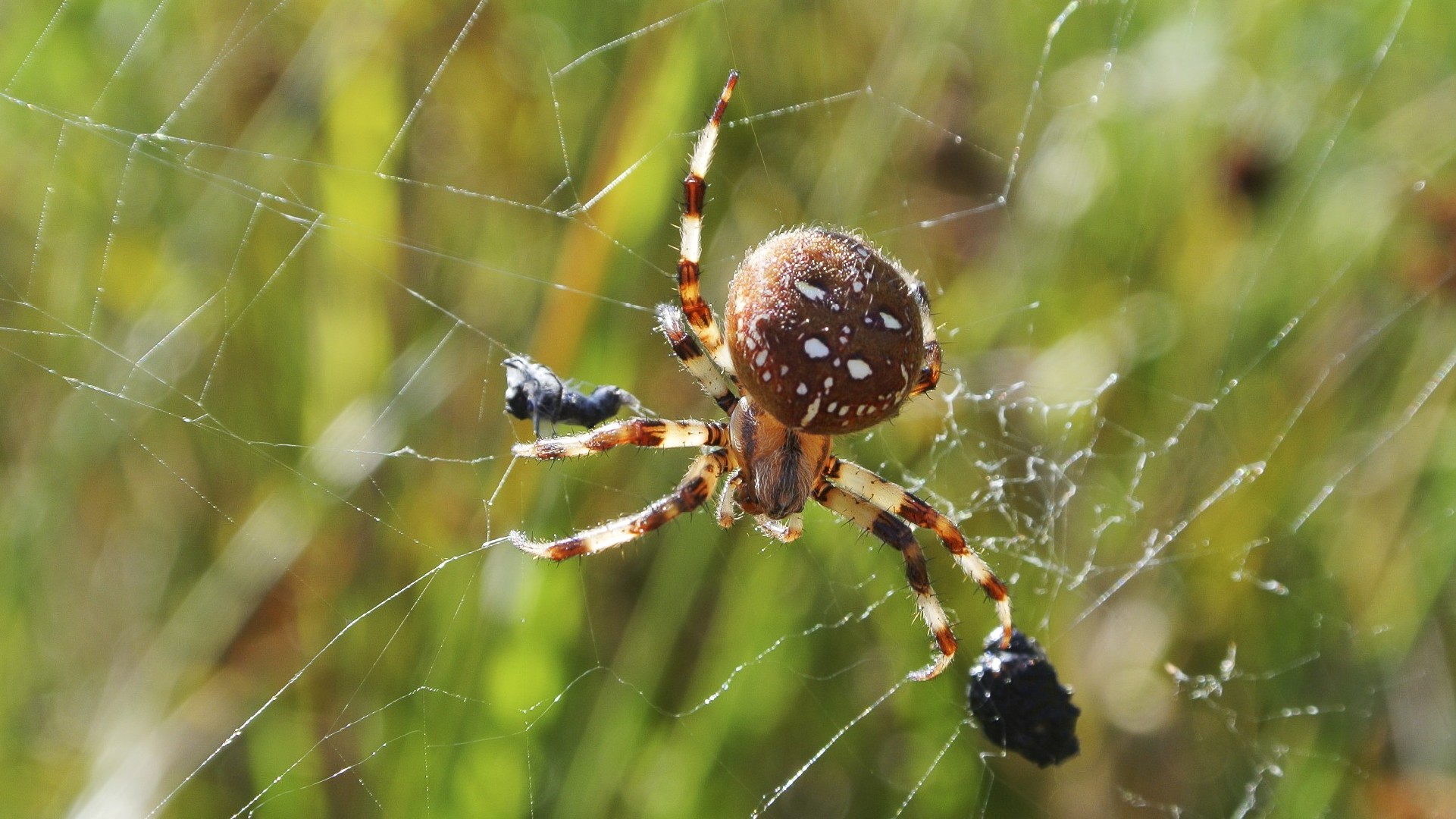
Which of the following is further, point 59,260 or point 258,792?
point 59,260

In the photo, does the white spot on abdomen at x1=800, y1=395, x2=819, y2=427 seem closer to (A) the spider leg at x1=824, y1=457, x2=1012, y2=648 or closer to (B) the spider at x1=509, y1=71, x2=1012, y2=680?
(B) the spider at x1=509, y1=71, x2=1012, y2=680

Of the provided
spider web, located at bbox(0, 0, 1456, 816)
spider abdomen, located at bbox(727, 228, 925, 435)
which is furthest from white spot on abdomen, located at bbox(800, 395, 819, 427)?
spider web, located at bbox(0, 0, 1456, 816)

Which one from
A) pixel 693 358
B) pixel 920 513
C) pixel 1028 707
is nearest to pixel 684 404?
pixel 693 358

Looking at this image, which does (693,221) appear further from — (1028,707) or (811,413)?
(1028,707)

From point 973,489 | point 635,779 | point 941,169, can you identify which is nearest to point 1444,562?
point 973,489

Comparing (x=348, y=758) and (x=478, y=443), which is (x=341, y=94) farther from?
(x=348, y=758)
